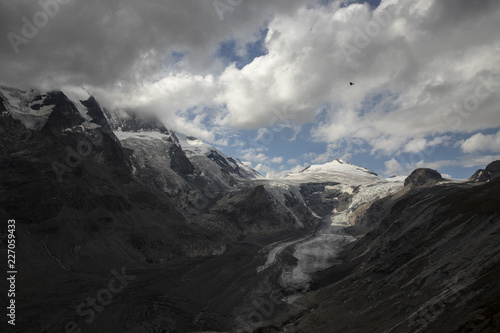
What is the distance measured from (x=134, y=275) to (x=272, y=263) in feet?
174

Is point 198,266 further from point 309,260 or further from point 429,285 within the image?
point 429,285

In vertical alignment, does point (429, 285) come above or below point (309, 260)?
below

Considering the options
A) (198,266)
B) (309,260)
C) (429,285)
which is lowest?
(429,285)

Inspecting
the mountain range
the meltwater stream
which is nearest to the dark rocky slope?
the mountain range

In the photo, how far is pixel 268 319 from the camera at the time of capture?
65125mm

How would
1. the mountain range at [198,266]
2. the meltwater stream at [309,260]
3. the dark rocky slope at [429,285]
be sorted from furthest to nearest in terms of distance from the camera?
the meltwater stream at [309,260] < the mountain range at [198,266] < the dark rocky slope at [429,285]

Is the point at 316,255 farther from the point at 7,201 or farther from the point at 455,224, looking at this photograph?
the point at 7,201

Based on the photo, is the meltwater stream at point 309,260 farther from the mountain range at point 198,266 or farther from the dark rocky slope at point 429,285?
the dark rocky slope at point 429,285

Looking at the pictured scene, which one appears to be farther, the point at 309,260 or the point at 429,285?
the point at 309,260

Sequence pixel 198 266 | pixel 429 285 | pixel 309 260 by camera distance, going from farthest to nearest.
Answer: pixel 309 260
pixel 198 266
pixel 429 285

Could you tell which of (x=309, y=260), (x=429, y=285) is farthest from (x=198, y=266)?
(x=429, y=285)

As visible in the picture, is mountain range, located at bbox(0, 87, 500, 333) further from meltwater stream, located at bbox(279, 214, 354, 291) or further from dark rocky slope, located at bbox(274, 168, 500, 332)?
meltwater stream, located at bbox(279, 214, 354, 291)

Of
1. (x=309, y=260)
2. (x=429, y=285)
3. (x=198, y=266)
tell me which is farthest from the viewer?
(x=309, y=260)

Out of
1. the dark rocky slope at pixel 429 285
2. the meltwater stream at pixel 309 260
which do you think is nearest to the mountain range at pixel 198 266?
the dark rocky slope at pixel 429 285
